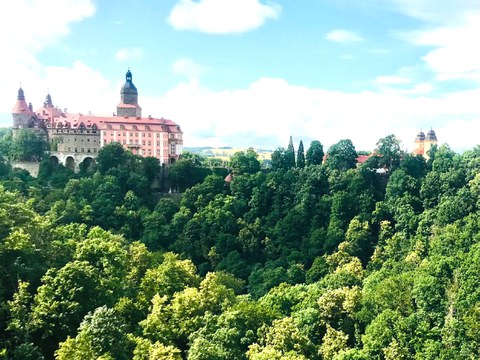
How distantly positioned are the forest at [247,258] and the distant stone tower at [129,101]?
20.5 meters

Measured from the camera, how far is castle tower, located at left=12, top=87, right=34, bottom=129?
324 feet

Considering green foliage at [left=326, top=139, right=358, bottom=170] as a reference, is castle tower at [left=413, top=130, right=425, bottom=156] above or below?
above

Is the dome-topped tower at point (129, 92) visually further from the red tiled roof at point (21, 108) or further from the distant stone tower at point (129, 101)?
the red tiled roof at point (21, 108)

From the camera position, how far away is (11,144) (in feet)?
311

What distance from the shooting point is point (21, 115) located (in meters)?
98.9

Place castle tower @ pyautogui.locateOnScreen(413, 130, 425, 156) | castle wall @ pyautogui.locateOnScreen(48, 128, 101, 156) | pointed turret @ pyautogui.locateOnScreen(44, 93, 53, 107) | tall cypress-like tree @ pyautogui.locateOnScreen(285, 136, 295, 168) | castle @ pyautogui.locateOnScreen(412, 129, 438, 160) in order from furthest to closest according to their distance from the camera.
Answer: castle tower @ pyautogui.locateOnScreen(413, 130, 425, 156), castle @ pyautogui.locateOnScreen(412, 129, 438, 160), pointed turret @ pyautogui.locateOnScreen(44, 93, 53, 107), castle wall @ pyautogui.locateOnScreen(48, 128, 101, 156), tall cypress-like tree @ pyautogui.locateOnScreen(285, 136, 295, 168)

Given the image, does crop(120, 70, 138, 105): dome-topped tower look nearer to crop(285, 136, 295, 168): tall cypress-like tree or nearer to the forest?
the forest

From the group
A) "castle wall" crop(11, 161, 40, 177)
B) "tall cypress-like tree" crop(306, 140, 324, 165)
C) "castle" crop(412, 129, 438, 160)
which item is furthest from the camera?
"castle" crop(412, 129, 438, 160)

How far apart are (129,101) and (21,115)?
2186 centimetres

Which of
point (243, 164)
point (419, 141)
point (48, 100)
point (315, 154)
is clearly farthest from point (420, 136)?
point (48, 100)

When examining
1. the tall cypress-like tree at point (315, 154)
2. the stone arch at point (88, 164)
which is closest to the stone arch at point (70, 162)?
the stone arch at point (88, 164)

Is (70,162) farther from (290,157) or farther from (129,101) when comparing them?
(290,157)

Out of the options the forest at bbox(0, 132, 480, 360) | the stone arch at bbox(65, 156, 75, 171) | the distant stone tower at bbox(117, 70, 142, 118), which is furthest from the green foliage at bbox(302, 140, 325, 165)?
the stone arch at bbox(65, 156, 75, 171)

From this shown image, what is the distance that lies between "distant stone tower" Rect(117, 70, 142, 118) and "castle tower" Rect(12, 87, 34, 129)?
17.5 m
